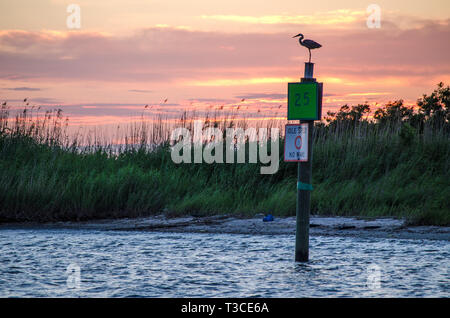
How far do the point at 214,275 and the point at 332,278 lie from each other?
64.1 inches

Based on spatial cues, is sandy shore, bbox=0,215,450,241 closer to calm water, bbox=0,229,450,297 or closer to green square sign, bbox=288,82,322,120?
calm water, bbox=0,229,450,297

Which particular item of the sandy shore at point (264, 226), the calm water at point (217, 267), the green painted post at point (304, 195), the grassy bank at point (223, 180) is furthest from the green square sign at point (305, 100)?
the grassy bank at point (223, 180)

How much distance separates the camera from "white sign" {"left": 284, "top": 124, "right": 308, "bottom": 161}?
30.9 ft

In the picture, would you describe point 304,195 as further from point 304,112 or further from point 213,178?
point 213,178

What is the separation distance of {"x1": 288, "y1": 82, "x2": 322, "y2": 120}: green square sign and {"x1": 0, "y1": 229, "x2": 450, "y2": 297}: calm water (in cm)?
222

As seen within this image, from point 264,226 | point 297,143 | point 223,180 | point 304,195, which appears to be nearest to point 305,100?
point 297,143

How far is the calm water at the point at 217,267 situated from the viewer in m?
8.35

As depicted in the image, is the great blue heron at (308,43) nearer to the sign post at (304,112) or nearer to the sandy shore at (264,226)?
the sign post at (304,112)

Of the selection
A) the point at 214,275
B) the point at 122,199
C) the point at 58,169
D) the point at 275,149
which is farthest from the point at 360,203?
the point at 58,169

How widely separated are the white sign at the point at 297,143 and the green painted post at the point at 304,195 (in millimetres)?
87

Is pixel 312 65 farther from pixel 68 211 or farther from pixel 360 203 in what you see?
pixel 68 211

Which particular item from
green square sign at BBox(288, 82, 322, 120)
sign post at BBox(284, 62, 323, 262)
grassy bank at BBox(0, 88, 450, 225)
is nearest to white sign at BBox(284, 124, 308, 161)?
sign post at BBox(284, 62, 323, 262)

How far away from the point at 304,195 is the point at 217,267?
1671 millimetres

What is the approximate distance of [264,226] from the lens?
14.0m
